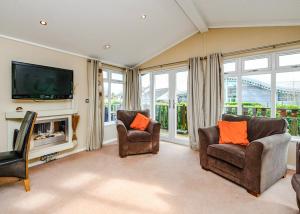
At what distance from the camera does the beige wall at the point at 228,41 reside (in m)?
2.88

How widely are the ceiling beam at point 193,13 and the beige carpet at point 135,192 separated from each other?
264 cm

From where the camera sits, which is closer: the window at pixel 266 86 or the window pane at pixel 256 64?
the window at pixel 266 86

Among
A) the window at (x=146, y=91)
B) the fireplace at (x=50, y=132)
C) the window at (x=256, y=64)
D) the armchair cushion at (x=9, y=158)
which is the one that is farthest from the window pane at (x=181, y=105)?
the armchair cushion at (x=9, y=158)

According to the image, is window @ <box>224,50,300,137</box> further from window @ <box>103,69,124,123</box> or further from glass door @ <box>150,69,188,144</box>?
window @ <box>103,69,124,123</box>

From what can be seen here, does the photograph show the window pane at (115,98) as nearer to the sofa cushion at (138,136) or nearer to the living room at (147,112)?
the living room at (147,112)

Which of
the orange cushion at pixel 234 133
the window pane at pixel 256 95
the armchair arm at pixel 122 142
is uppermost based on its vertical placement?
the window pane at pixel 256 95

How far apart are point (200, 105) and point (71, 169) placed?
285cm

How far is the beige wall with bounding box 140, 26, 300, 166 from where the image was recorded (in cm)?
288

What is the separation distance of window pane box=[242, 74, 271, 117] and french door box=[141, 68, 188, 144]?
136 cm

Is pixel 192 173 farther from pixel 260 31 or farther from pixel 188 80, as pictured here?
pixel 260 31

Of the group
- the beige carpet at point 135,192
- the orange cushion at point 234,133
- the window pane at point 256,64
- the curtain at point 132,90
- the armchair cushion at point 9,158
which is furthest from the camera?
the curtain at point 132,90

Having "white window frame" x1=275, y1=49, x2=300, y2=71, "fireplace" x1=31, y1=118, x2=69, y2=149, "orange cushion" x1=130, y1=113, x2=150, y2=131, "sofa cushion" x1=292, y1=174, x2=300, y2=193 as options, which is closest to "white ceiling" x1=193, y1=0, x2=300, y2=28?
"white window frame" x1=275, y1=49, x2=300, y2=71

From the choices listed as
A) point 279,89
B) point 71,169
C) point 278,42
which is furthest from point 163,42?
point 71,169

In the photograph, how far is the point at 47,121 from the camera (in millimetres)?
3137
